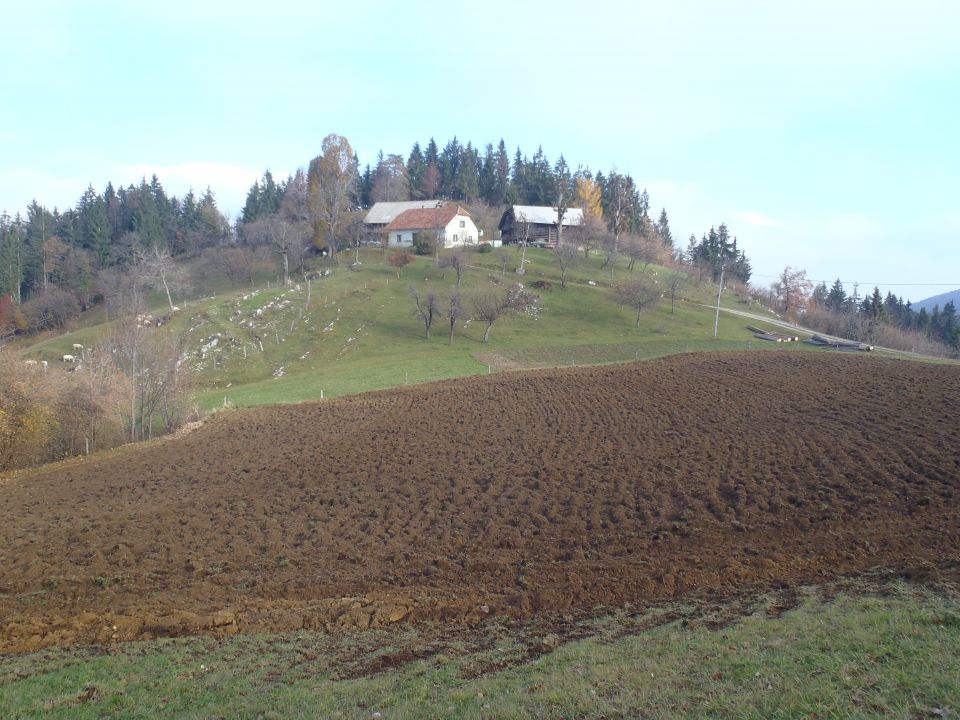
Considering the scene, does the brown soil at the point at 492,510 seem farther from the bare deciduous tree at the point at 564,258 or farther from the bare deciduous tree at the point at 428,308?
the bare deciduous tree at the point at 564,258

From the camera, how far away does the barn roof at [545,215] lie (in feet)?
306

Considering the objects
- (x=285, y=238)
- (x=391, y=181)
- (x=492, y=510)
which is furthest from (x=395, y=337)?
(x=391, y=181)

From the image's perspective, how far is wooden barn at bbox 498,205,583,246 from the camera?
9325cm

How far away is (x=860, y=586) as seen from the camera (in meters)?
10.5

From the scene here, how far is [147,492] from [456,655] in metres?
15.7

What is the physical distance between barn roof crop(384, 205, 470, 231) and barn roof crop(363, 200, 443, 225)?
3.94 m

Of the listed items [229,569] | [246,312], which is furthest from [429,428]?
Result: [246,312]

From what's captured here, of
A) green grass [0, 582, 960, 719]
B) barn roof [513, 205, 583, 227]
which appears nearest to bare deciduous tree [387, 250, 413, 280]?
barn roof [513, 205, 583, 227]

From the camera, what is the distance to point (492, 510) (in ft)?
56.4

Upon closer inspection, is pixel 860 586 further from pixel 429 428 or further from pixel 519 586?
pixel 429 428

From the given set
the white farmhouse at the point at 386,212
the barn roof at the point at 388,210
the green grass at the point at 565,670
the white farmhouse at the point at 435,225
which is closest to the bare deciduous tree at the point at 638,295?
the white farmhouse at the point at 435,225

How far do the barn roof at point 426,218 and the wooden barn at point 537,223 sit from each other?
9.44 meters

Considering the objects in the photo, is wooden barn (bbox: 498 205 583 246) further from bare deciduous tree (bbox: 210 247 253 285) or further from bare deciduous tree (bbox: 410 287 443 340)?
bare deciduous tree (bbox: 410 287 443 340)

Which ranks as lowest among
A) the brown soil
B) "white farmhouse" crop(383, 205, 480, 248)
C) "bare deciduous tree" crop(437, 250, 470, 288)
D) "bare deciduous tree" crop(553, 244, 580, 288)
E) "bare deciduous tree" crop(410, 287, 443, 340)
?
the brown soil
